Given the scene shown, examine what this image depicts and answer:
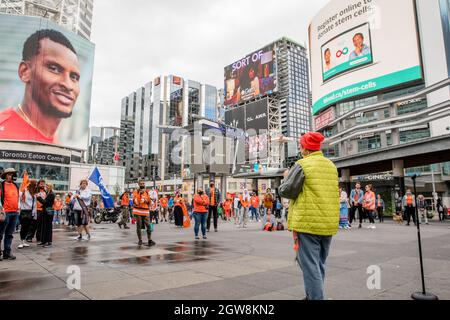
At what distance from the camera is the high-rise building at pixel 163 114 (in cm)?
13450

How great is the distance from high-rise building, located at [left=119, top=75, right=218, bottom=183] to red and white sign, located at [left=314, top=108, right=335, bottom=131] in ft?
280

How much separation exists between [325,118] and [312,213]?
46623mm

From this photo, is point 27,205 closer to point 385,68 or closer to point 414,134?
point 385,68

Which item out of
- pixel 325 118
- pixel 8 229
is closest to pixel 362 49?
pixel 325 118

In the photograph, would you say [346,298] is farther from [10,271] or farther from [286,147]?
[286,147]

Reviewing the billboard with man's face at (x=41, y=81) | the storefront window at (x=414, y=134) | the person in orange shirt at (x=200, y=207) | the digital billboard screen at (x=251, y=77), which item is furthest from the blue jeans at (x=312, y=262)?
the digital billboard screen at (x=251, y=77)

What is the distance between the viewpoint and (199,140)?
5912 centimetres

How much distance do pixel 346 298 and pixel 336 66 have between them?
41.5 meters

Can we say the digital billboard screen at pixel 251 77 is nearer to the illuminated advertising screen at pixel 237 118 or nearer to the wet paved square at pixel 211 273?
the illuminated advertising screen at pixel 237 118

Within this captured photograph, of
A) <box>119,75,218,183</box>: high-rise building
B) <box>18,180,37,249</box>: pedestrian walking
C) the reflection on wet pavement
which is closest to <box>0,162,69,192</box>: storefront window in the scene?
<box>119,75,218,183</box>: high-rise building

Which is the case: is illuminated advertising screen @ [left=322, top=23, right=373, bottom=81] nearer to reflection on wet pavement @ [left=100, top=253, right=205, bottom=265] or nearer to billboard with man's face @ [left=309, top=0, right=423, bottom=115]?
billboard with man's face @ [left=309, top=0, right=423, bottom=115]

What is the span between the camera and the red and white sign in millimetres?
45750

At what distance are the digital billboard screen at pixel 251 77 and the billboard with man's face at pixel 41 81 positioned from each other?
38833 mm
